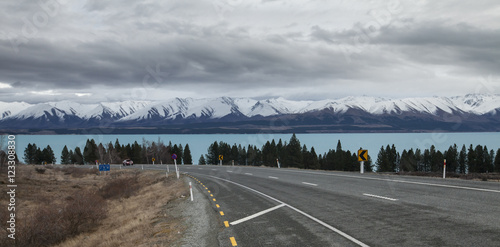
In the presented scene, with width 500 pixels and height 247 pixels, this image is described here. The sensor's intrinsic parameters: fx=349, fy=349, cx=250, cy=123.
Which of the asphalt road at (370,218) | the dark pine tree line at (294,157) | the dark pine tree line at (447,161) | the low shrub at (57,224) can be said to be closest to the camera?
the asphalt road at (370,218)

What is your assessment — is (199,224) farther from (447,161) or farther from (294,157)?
(447,161)

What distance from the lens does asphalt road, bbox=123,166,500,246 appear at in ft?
29.5

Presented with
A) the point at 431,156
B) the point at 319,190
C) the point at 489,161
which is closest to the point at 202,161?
the point at 431,156

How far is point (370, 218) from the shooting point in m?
11.4

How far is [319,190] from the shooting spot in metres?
19.3

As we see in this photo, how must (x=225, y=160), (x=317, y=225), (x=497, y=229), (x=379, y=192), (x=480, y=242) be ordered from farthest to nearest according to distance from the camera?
(x=225, y=160), (x=379, y=192), (x=317, y=225), (x=497, y=229), (x=480, y=242)

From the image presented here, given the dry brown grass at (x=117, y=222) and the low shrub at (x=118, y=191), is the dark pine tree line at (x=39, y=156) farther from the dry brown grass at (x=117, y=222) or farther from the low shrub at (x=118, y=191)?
the low shrub at (x=118, y=191)

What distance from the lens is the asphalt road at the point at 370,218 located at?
9000mm

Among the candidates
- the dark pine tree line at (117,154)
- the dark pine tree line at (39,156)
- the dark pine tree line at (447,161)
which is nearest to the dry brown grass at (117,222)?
the dark pine tree line at (117,154)

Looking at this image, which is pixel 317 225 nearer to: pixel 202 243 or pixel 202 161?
pixel 202 243

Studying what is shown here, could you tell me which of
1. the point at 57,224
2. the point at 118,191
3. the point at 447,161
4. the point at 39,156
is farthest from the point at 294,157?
the point at 39,156

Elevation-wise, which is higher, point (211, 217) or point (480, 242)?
point (480, 242)

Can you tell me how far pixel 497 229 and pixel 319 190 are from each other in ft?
35.0

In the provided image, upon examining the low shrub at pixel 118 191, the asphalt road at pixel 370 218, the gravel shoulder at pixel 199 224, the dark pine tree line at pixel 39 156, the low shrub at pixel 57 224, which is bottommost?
the dark pine tree line at pixel 39 156
